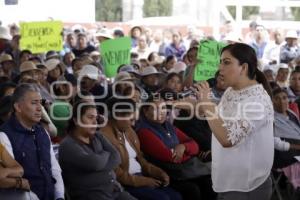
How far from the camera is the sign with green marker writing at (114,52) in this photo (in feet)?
26.5

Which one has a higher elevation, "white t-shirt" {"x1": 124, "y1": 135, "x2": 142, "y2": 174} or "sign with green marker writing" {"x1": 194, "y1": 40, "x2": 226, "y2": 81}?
"sign with green marker writing" {"x1": 194, "y1": 40, "x2": 226, "y2": 81}

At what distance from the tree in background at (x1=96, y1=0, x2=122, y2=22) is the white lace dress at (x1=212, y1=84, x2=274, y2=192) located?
85.7 feet

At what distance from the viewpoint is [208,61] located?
23.4 ft

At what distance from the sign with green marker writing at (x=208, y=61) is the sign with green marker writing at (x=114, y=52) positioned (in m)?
1.22

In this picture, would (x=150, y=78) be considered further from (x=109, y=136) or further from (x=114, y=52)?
(x=109, y=136)

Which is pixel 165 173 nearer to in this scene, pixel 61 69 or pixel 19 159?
pixel 19 159

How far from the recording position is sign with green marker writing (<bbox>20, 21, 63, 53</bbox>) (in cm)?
876

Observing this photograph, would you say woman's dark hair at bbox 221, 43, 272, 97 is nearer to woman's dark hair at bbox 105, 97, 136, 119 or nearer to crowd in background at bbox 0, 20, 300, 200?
crowd in background at bbox 0, 20, 300, 200

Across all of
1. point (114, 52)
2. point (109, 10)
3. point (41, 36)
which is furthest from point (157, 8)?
point (114, 52)

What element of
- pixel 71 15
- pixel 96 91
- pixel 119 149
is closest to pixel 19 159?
pixel 119 149

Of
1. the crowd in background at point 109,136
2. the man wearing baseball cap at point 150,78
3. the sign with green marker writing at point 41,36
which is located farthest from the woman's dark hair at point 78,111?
the sign with green marker writing at point 41,36

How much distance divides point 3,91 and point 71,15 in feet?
57.4

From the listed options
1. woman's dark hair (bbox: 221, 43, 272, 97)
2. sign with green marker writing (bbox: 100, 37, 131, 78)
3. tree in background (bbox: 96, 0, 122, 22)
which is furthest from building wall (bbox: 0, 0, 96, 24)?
woman's dark hair (bbox: 221, 43, 272, 97)

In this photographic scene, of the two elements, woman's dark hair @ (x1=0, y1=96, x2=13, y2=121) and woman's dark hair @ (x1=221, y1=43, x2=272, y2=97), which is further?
woman's dark hair @ (x1=0, y1=96, x2=13, y2=121)
